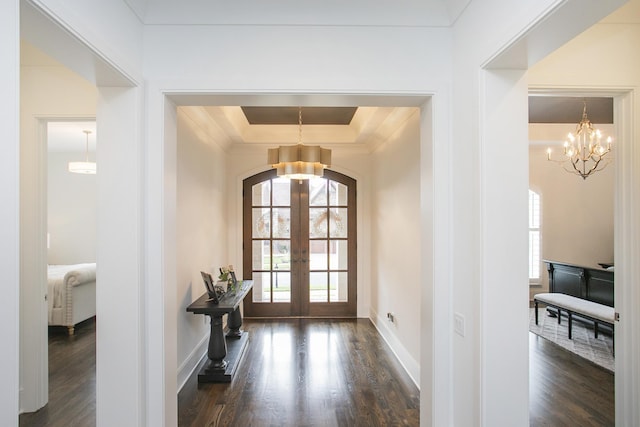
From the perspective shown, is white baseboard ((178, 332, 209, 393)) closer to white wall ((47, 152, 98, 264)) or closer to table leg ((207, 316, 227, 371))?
A: table leg ((207, 316, 227, 371))

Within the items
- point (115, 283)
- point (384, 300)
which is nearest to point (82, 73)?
point (115, 283)

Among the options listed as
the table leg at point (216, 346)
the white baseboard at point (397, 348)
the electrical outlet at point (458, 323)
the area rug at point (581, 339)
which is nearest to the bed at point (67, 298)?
the table leg at point (216, 346)

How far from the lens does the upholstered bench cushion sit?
421 cm

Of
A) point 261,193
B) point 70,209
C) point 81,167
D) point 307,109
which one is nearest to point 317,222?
point 261,193

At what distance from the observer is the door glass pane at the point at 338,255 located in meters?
5.70

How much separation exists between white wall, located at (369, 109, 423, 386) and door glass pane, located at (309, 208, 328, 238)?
82 centimetres

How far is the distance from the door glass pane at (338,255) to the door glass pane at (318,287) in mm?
221

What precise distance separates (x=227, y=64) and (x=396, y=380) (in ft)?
10.0

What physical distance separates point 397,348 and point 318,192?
8.71 ft

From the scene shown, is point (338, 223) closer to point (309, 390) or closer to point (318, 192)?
point (318, 192)

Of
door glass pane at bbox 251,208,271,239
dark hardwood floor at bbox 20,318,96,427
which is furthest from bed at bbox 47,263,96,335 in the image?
door glass pane at bbox 251,208,271,239

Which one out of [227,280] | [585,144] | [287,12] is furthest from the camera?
[585,144]

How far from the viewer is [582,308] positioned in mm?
4539

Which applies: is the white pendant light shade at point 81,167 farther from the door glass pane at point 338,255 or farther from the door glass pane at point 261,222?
the door glass pane at point 338,255
